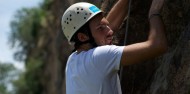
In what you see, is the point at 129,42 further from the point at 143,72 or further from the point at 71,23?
the point at 71,23

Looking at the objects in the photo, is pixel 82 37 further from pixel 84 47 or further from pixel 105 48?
pixel 105 48

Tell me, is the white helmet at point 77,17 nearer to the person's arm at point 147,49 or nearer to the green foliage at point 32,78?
the person's arm at point 147,49

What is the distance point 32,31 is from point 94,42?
5173 cm

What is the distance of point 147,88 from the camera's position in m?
5.49

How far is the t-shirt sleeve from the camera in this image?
4539 millimetres

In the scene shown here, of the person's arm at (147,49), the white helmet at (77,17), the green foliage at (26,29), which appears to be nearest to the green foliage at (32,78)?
the green foliage at (26,29)

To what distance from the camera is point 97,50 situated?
4629 millimetres

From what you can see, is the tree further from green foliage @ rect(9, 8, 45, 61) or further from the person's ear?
the person's ear

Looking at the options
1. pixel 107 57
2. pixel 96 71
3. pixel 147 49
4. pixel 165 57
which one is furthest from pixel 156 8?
pixel 165 57

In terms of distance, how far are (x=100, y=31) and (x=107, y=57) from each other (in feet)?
0.98

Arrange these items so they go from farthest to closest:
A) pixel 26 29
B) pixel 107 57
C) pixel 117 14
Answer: pixel 26 29, pixel 117 14, pixel 107 57

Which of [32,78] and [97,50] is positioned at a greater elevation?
[97,50]

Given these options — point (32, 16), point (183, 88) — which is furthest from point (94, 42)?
point (32, 16)

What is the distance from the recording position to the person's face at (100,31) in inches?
188
